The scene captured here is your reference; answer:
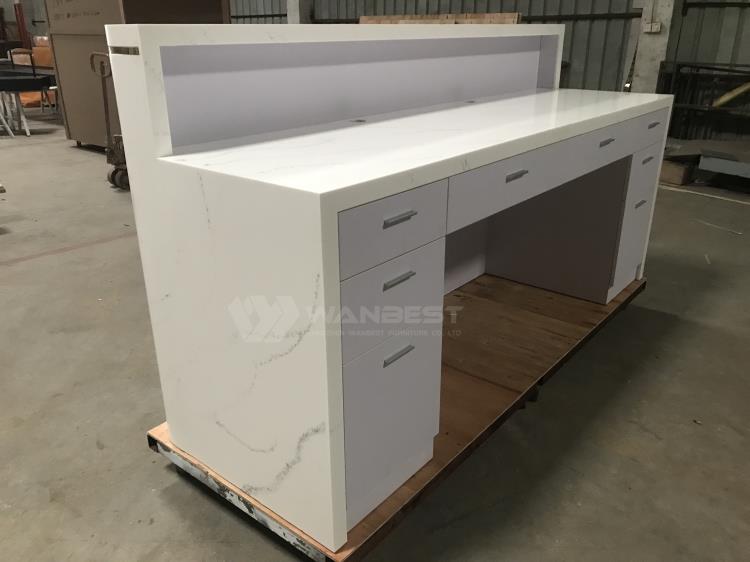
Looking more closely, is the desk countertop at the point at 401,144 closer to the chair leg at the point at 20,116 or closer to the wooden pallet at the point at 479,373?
the wooden pallet at the point at 479,373

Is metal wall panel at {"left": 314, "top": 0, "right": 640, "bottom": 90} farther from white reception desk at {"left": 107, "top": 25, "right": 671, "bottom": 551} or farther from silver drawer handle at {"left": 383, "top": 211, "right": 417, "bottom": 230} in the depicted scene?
silver drawer handle at {"left": 383, "top": 211, "right": 417, "bottom": 230}

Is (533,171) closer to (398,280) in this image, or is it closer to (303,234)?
(398,280)

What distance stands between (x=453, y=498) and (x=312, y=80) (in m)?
1.12

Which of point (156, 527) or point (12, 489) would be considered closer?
point (156, 527)

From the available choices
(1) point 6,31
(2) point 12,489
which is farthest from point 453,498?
(1) point 6,31

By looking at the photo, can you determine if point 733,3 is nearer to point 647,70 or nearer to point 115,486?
point 647,70

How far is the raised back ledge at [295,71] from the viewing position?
A: 121cm

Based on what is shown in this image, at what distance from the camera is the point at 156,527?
1399mm

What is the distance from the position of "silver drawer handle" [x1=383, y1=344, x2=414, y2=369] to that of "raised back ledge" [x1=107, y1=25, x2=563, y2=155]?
61 centimetres

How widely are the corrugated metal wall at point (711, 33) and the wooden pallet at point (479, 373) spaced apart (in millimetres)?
3745

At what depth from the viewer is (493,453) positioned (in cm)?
165

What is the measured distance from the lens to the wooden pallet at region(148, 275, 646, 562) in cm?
128

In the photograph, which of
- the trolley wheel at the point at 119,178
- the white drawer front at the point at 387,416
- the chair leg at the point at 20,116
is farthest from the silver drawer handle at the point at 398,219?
the chair leg at the point at 20,116

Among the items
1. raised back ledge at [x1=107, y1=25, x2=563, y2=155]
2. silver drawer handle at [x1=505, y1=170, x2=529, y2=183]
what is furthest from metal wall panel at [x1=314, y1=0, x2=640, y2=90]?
silver drawer handle at [x1=505, y1=170, x2=529, y2=183]
